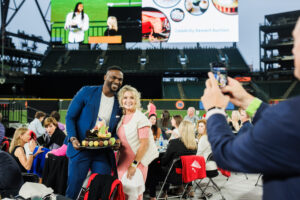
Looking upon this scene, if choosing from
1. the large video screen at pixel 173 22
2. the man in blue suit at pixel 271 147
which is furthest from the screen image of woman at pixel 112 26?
the man in blue suit at pixel 271 147

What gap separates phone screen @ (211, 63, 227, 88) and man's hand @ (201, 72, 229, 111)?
0.06 metres

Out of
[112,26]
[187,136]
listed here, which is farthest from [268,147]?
[112,26]

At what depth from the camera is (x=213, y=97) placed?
4.17 feet

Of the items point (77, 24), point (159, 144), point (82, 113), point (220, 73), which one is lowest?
point (159, 144)

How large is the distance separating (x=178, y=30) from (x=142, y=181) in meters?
18.2

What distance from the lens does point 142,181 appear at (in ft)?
11.9

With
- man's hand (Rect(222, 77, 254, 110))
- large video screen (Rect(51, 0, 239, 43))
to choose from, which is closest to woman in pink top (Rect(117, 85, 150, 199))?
man's hand (Rect(222, 77, 254, 110))

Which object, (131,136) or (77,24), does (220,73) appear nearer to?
(131,136)

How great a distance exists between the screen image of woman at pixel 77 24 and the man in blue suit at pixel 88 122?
71.5 ft

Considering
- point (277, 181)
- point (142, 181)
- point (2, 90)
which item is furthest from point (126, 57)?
point (277, 181)

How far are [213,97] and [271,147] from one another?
0.38 m

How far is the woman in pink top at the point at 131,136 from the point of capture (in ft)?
11.5

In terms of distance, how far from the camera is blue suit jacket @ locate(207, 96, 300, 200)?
36.8 inches

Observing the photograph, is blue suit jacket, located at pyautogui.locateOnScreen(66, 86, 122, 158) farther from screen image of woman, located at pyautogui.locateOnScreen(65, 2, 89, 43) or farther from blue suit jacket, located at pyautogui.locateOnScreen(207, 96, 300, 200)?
screen image of woman, located at pyautogui.locateOnScreen(65, 2, 89, 43)
